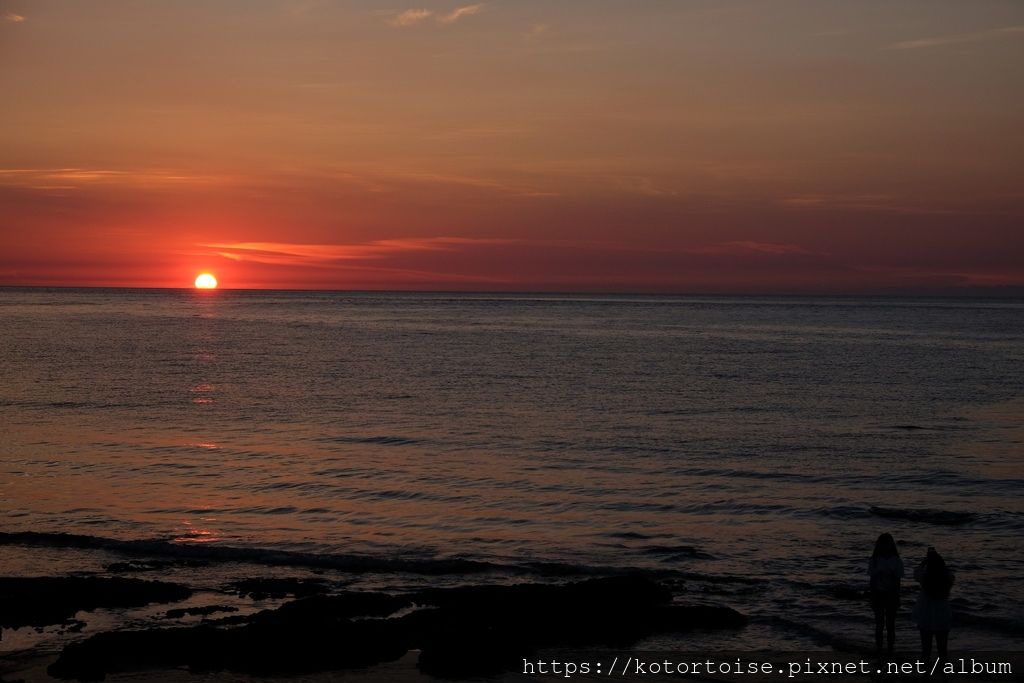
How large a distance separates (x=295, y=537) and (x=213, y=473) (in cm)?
855

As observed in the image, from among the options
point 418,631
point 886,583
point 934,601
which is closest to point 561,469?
point 418,631

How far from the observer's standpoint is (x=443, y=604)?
17.5 metres

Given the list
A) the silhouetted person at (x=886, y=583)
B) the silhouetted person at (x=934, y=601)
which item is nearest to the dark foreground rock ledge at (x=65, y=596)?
the silhouetted person at (x=886, y=583)

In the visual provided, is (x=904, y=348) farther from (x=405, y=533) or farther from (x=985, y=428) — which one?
(x=405, y=533)

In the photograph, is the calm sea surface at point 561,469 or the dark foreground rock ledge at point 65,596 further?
the calm sea surface at point 561,469

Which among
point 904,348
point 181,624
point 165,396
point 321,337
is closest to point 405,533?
point 181,624

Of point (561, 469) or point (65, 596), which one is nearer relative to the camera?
point (65, 596)

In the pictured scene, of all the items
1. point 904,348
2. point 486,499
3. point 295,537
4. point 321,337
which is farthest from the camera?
point 321,337

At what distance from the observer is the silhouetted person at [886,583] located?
15023 mm

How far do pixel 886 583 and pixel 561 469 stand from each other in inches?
664

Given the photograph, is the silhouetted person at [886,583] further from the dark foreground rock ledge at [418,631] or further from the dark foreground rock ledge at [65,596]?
the dark foreground rock ledge at [65,596]

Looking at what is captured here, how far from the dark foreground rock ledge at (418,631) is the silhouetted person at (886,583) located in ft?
8.00

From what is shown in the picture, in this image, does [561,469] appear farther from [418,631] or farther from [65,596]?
[65,596]

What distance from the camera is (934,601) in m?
14.2
